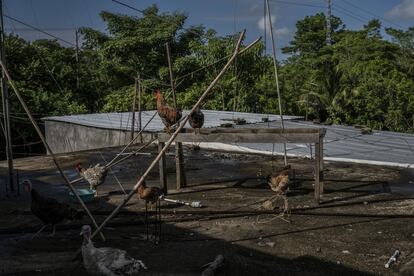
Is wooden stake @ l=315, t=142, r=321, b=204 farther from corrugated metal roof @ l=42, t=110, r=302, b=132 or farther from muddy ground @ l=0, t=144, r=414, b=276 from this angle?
corrugated metal roof @ l=42, t=110, r=302, b=132

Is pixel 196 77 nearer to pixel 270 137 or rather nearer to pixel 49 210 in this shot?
pixel 270 137

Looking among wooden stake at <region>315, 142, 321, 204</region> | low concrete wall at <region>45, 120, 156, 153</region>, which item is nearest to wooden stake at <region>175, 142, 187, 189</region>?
wooden stake at <region>315, 142, 321, 204</region>

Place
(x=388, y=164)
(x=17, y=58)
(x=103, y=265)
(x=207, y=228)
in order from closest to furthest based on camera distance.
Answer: (x=103, y=265) < (x=207, y=228) < (x=388, y=164) < (x=17, y=58)

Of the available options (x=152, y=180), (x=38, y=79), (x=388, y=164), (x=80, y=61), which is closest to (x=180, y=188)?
(x=152, y=180)

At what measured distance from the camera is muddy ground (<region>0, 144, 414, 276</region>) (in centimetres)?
605

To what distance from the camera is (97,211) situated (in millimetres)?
8727

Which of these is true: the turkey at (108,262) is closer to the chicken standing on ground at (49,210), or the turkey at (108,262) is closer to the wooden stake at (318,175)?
the chicken standing on ground at (49,210)

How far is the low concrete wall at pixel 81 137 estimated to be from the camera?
18672 millimetres

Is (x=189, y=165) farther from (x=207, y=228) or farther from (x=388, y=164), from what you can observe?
(x=207, y=228)

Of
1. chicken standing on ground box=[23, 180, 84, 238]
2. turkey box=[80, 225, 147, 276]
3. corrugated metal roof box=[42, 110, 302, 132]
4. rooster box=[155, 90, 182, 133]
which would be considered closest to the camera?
turkey box=[80, 225, 147, 276]

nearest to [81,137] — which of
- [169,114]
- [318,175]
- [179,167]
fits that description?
[179,167]

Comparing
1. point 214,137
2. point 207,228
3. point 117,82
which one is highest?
point 117,82

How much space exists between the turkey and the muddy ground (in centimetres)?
17

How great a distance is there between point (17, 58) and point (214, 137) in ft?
67.1
